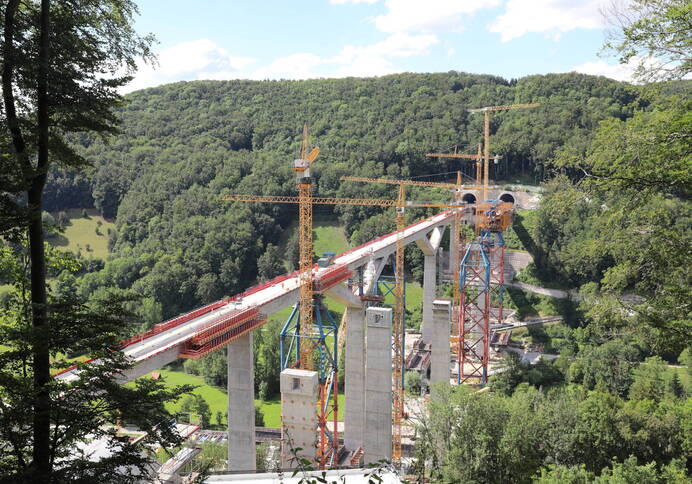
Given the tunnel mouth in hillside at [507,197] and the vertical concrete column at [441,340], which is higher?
the tunnel mouth in hillside at [507,197]

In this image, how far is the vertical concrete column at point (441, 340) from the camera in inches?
1570

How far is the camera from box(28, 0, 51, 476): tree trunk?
8.54 m

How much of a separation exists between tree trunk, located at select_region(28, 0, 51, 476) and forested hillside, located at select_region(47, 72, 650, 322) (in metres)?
55.8

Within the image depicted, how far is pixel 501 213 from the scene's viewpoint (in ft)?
187

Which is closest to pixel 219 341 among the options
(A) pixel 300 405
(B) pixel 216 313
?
(B) pixel 216 313

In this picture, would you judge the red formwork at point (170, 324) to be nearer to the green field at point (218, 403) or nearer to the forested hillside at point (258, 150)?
the green field at point (218, 403)

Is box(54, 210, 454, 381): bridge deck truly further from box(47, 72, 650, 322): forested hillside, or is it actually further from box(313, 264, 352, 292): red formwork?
box(47, 72, 650, 322): forested hillside

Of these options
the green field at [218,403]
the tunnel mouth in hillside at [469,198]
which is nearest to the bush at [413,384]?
the green field at [218,403]

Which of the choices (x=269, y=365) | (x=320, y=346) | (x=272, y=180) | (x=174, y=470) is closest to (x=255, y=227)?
(x=272, y=180)

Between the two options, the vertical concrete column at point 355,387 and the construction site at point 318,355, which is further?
the vertical concrete column at point 355,387

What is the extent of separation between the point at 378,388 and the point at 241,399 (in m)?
10.6

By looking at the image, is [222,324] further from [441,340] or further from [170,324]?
[441,340]

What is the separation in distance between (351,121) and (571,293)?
2144 inches

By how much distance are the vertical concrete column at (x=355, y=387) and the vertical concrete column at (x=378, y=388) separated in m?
2.83
